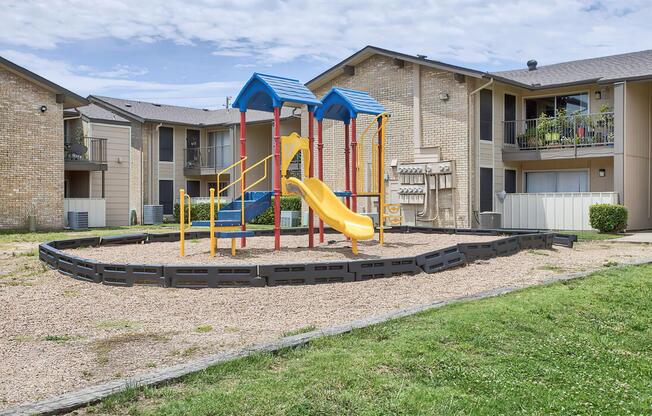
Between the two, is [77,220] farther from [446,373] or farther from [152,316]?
[446,373]

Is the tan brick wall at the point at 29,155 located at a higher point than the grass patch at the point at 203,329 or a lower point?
higher

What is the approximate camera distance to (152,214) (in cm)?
3247

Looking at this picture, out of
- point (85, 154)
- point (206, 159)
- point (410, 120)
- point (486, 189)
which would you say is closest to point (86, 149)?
point (85, 154)

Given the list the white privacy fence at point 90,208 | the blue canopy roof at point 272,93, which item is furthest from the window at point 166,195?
the blue canopy roof at point 272,93

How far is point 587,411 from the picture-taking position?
4336 mm

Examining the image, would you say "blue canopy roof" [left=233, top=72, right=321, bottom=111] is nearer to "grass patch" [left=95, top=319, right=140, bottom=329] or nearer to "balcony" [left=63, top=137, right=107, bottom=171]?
"grass patch" [left=95, top=319, right=140, bottom=329]

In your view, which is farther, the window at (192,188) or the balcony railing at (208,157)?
the window at (192,188)

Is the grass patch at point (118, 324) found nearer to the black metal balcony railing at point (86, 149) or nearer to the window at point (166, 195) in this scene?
the black metal balcony railing at point (86, 149)

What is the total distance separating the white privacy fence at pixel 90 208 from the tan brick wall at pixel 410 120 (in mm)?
10377

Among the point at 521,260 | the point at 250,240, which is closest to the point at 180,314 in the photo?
the point at 521,260

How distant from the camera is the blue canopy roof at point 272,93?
12.8m

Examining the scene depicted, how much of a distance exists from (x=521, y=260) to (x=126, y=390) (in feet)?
30.6

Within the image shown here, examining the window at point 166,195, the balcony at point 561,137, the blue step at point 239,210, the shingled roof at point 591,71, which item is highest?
the shingled roof at point 591,71

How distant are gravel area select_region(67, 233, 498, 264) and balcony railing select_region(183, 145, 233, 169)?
64.3ft
